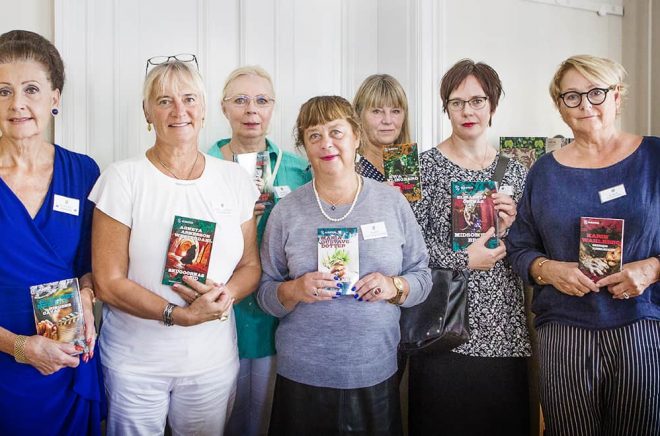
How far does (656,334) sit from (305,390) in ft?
3.93

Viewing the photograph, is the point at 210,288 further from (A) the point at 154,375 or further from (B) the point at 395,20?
(B) the point at 395,20

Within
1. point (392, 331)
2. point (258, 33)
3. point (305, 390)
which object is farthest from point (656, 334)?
point (258, 33)

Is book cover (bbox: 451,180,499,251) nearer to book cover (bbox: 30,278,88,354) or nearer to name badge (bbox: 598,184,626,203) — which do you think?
name badge (bbox: 598,184,626,203)

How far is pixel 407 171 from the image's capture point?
2.32 m

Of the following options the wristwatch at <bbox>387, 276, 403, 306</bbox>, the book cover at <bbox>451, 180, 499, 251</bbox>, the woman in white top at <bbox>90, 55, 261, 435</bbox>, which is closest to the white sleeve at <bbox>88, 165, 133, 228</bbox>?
the woman in white top at <bbox>90, 55, 261, 435</bbox>

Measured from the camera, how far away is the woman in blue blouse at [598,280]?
178cm

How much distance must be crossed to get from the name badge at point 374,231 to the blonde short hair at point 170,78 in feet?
2.55

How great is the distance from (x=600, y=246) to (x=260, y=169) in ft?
4.37

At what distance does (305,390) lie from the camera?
6.25ft

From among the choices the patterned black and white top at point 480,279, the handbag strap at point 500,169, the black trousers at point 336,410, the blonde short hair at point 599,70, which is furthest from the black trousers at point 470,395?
the blonde short hair at point 599,70

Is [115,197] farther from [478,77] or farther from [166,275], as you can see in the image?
[478,77]

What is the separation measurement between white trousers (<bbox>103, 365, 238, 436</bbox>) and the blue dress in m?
0.08

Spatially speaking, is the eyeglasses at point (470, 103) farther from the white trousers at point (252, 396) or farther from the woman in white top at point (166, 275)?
the white trousers at point (252, 396)

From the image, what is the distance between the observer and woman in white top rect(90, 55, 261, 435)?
183 cm
